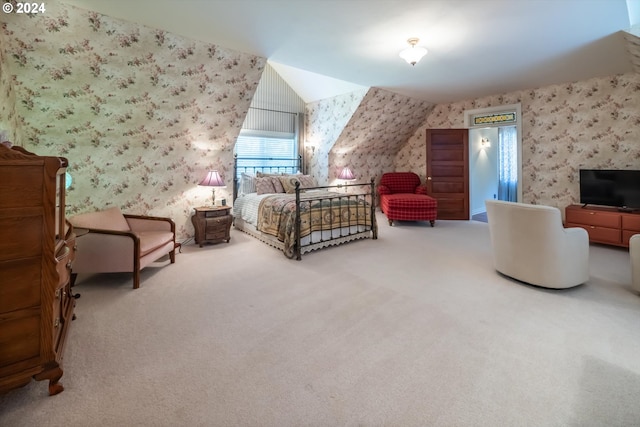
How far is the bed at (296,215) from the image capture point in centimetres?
400

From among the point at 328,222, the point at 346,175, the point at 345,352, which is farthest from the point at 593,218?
the point at 345,352

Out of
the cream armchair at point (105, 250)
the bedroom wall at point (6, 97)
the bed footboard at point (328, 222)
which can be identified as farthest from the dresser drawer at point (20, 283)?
the bed footboard at point (328, 222)

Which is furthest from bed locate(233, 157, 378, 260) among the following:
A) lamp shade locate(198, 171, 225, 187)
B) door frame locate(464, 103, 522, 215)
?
door frame locate(464, 103, 522, 215)

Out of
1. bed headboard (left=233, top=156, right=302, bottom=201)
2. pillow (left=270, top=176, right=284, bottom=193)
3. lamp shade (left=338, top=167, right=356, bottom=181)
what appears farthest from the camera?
lamp shade (left=338, top=167, right=356, bottom=181)

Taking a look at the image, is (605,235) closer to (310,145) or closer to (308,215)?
(308,215)

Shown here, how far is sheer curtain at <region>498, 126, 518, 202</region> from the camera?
762 cm

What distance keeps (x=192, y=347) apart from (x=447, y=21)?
373 centimetres

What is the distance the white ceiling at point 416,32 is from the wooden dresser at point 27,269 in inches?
84.3

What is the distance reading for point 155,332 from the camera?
2.16 m

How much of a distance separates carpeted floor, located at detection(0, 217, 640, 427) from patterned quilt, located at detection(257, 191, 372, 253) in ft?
2.85

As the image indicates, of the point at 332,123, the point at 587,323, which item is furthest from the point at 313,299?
the point at 332,123

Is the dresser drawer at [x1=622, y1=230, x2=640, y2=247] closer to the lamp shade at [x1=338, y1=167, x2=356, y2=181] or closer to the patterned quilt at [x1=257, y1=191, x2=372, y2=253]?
the patterned quilt at [x1=257, y1=191, x2=372, y2=253]

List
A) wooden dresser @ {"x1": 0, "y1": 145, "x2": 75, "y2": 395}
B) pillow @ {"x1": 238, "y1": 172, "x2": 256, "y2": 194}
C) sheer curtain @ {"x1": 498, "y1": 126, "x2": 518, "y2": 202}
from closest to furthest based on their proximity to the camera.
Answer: wooden dresser @ {"x1": 0, "y1": 145, "x2": 75, "y2": 395} → pillow @ {"x1": 238, "y1": 172, "x2": 256, "y2": 194} → sheer curtain @ {"x1": 498, "y1": 126, "x2": 518, "y2": 202}

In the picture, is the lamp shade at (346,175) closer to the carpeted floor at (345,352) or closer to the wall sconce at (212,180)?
the wall sconce at (212,180)
